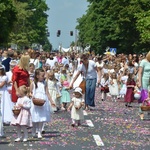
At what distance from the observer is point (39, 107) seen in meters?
14.6

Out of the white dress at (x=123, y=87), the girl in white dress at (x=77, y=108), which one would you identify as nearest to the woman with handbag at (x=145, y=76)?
the girl in white dress at (x=77, y=108)

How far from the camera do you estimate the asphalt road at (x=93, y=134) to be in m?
13.2

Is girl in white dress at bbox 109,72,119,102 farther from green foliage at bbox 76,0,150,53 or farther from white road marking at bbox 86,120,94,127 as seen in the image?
green foliage at bbox 76,0,150,53

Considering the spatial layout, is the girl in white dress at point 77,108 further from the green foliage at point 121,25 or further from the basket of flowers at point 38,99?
the green foliage at point 121,25

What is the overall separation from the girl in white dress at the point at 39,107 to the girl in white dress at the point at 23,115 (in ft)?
1.53

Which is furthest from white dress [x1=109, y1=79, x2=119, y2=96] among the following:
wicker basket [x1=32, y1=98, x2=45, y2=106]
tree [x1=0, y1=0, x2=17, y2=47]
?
tree [x1=0, y1=0, x2=17, y2=47]

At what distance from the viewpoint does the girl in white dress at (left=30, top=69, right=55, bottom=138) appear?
47.2 feet

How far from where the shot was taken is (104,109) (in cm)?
2325

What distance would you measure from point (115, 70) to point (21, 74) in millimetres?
18003

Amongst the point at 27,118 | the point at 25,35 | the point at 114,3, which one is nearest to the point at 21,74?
the point at 27,118

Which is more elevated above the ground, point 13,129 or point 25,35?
point 25,35

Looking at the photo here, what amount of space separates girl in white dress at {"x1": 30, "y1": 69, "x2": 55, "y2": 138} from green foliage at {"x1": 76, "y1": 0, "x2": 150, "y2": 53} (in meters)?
47.1

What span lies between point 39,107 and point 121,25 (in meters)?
64.7

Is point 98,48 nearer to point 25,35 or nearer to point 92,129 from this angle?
point 25,35
